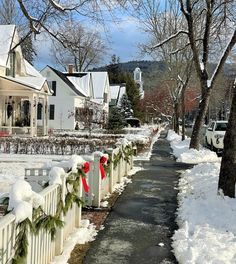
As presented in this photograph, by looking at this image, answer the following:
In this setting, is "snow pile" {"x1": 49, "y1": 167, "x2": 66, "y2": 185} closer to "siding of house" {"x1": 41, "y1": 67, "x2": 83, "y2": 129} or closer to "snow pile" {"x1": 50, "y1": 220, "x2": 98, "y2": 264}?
"snow pile" {"x1": 50, "y1": 220, "x2": 98, "y2": 264}

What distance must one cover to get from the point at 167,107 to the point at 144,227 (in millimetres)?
69464

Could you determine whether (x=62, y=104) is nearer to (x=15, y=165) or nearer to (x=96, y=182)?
(x=15, y=165)

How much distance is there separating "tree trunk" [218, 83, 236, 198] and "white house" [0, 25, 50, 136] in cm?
2013

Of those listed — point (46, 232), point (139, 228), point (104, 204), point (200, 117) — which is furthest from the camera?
point (200, 117)

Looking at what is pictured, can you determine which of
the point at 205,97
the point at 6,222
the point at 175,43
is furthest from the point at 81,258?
the point at 175,43

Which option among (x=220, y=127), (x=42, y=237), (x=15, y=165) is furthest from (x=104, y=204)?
(x=220, y=127)

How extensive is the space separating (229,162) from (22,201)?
20.0 feet

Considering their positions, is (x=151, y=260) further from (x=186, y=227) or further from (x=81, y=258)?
(x=186, y=227)

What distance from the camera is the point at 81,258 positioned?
5.62 m

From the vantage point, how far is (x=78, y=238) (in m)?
6.45

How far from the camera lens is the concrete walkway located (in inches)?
227

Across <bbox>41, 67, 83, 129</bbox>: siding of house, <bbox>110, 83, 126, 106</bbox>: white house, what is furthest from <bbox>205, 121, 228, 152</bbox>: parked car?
<bbox>110, 83, 126, 106</bbox>: white house

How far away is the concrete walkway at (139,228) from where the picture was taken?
5754 mm

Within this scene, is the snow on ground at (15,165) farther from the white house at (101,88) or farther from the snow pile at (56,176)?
the white house at (101,88)
